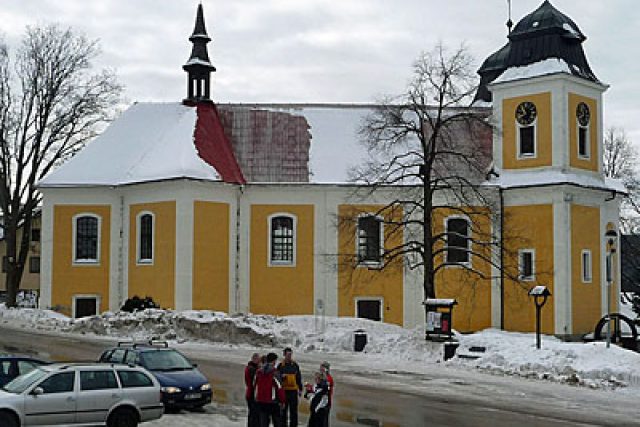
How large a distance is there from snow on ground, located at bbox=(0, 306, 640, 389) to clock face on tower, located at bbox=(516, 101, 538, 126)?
9491 millimetres

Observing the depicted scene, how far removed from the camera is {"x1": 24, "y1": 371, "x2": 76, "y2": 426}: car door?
1411 centimetres

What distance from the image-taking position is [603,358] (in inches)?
980

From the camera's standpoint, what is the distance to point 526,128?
38.8m

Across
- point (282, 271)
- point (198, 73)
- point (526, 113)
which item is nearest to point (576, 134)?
point (526, 113)

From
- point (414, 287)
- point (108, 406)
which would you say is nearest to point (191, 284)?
point (414, 287)

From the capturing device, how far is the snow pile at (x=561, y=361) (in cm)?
2377

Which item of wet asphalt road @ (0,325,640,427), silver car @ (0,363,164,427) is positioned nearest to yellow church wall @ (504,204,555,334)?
wet asphalt road @ (0,325,640,427)

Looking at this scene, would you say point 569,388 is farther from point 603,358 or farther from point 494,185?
point 494,185

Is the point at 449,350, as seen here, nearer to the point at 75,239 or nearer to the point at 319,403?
the point at 319,403

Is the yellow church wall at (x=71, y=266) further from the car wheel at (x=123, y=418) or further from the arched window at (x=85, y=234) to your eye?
the car wheel at (x=123, y=418)

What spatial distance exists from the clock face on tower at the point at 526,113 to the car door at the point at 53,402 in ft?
93.0

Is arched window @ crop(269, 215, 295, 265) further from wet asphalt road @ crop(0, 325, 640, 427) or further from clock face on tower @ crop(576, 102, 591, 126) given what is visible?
wet asphalt road @ crop(0, 325, 640, 427)

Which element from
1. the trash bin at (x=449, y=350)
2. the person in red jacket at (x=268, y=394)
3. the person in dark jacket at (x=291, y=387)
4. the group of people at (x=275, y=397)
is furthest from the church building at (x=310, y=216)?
the person in red jacket at (x=268, y=394)

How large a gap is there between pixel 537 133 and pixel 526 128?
0.64 m
